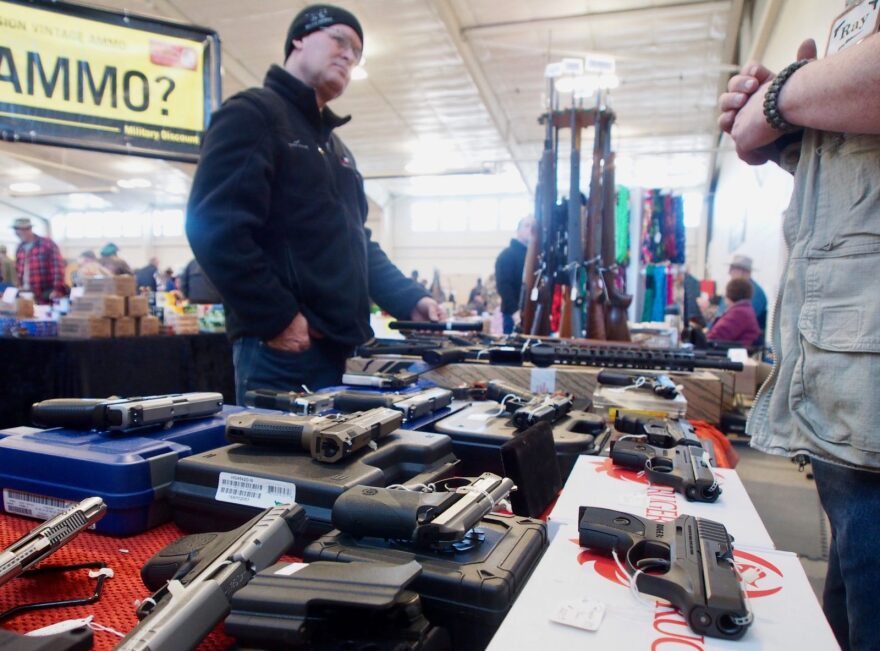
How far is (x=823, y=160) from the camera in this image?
3.03ft

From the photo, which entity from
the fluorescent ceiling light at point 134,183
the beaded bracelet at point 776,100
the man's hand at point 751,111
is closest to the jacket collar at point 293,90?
the man's hand at point 751,111

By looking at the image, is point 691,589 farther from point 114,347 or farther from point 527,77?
point 527,77

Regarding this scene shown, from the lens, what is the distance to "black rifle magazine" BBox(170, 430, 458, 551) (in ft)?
2.63

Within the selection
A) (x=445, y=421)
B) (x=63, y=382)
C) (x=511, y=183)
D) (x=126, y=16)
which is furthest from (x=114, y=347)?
(x=511, y=183)

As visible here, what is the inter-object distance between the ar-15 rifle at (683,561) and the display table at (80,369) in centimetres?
359

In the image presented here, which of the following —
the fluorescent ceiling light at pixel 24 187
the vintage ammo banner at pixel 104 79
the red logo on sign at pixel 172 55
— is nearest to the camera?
the vintage ammo banner at pixel 104 79

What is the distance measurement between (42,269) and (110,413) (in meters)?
6.15

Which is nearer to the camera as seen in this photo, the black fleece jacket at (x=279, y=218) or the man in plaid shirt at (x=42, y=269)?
the black fleece jacket at (x=279, y=218)

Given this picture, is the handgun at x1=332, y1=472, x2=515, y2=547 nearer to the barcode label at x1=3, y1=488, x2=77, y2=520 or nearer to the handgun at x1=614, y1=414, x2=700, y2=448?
the barcode label at x1=3, y1=488, x2=77, y2=520

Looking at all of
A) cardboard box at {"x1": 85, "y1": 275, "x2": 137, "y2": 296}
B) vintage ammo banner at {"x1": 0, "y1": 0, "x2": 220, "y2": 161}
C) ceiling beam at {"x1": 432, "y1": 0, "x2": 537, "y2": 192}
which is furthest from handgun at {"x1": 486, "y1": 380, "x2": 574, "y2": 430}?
ceiling beam at {"x1": 432, "y1": 0, "x2": 537, "y2": 192}

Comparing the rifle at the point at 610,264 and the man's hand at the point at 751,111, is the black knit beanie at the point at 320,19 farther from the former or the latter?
the rifle at the point at 610,264

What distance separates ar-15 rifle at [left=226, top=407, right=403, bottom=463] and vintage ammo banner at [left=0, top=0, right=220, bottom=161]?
80.9 inches

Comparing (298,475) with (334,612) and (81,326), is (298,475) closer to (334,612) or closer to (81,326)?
(334,612)

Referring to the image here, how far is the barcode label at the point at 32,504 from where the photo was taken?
0.89 metres
